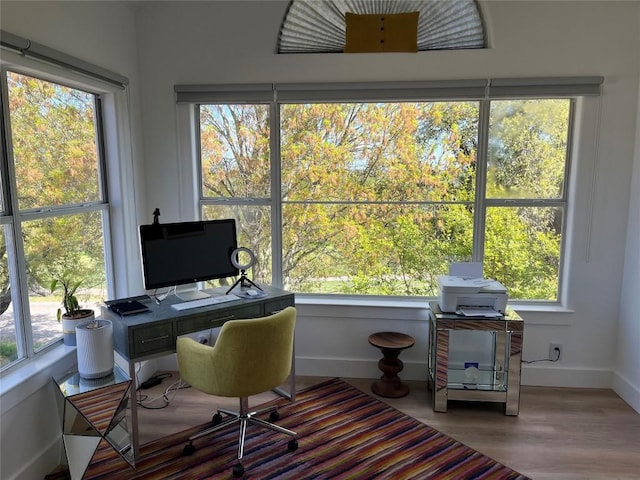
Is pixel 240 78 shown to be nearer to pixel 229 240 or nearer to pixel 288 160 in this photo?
pixel 288 160

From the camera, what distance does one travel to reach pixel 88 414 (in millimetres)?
2127

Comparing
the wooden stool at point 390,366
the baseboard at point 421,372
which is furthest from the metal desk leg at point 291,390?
the wooden stool at point 390,366

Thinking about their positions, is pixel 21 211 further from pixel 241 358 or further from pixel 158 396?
pixel 158 396

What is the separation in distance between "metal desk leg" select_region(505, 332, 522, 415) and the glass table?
225 centimetres

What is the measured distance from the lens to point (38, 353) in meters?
2.37

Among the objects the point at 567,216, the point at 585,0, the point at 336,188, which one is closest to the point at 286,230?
the point at 336,188

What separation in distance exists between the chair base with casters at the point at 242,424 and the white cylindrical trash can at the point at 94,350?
24.5 inches

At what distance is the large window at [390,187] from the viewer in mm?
3154

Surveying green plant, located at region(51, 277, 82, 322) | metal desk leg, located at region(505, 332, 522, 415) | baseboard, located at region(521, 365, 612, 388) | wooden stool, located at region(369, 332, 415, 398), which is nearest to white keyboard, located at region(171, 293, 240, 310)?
green plant, located at region(51, 277, 82, 322)

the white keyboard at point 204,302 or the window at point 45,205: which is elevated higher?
the window at point 45,205

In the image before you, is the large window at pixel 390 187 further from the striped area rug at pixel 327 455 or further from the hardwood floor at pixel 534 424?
the striped area rug at pixel 327 455

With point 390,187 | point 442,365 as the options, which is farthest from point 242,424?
point 390,187

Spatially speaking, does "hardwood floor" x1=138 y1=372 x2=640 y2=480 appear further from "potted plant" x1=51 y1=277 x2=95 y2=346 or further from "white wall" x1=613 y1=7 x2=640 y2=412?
"potted plant" x1=51 y1=277 x2=95 y2=346

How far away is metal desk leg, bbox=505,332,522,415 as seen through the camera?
2.80 m
